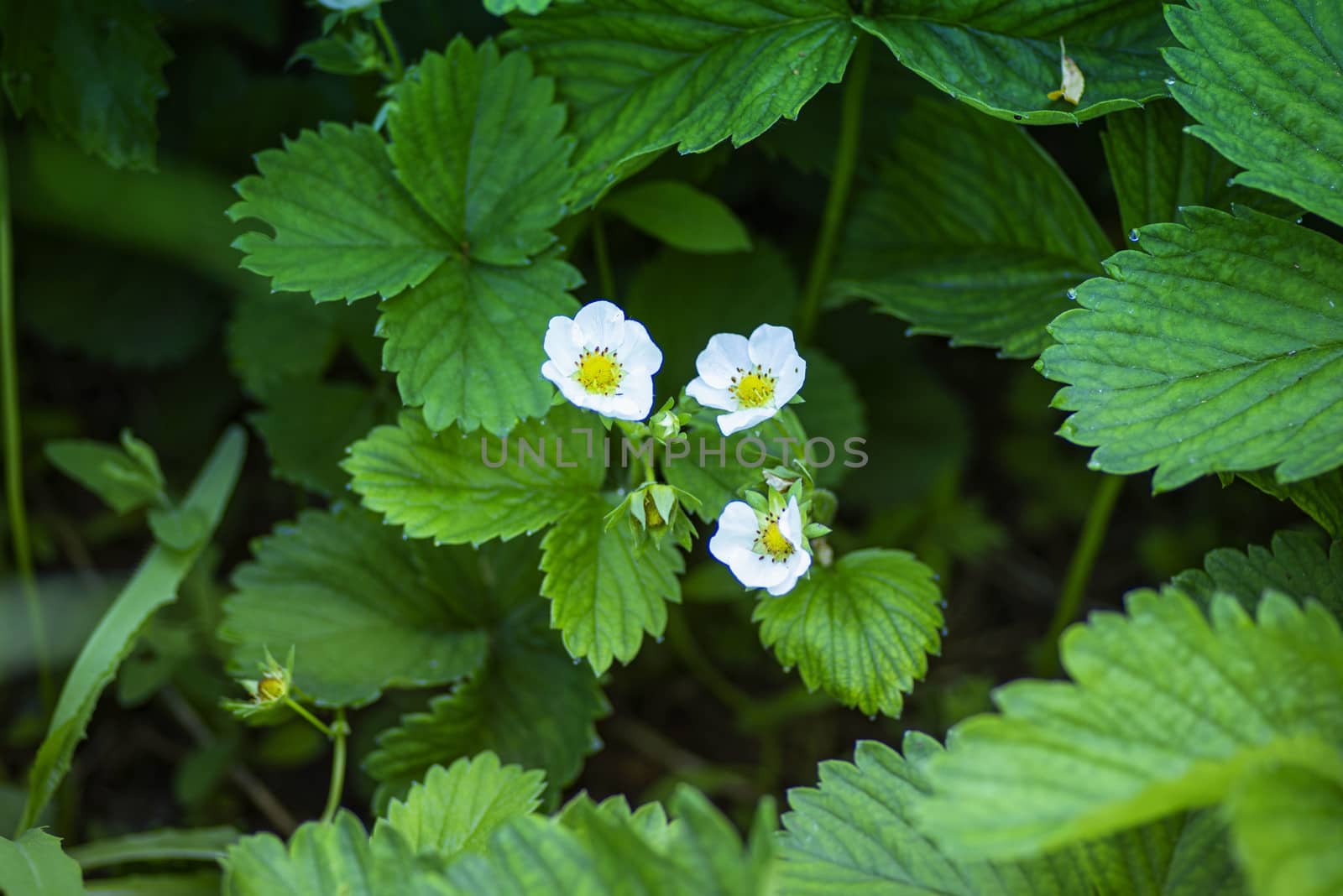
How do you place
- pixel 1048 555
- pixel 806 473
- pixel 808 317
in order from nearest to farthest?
pixel 806 473, pixel 808 317, pixel 1048 555

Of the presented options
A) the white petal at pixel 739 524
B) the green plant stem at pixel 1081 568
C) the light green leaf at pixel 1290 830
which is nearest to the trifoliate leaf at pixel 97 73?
the white petal at pixel 739 524

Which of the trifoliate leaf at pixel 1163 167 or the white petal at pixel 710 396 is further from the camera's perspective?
the trifoliate leaf at pixel 1163 167

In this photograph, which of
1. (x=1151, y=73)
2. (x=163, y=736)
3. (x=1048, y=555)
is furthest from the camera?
(x=1048, y=555)

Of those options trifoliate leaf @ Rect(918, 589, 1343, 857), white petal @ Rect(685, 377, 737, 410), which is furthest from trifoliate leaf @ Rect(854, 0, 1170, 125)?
trifoliate leaf @ Rect(918, 589, 1343, 857)

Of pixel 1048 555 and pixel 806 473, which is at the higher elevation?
pixel 806 473

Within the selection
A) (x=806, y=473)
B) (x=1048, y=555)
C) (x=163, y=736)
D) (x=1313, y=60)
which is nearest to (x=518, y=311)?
(x=806, y=473)

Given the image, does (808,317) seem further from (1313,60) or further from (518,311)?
(1313,60)

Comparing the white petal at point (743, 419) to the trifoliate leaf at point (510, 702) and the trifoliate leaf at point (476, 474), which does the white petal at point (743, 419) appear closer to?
the trifoliate leaf at point (476, 474)
